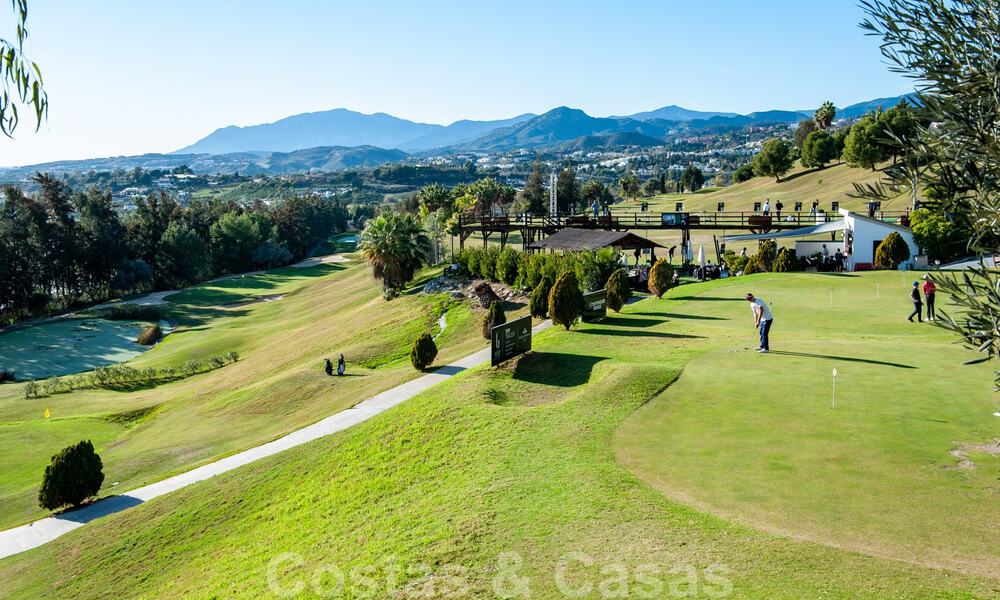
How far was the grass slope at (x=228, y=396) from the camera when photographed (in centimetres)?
2784

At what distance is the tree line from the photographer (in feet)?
297

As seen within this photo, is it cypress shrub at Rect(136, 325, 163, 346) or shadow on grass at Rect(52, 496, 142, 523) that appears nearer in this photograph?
shadow on grass at Rect(52, 496, 142, 523)

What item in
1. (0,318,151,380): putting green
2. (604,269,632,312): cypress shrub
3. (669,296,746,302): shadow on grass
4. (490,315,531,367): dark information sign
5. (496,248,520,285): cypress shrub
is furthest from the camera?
(0,318,151,380): putting green

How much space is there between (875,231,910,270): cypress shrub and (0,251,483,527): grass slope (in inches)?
1013

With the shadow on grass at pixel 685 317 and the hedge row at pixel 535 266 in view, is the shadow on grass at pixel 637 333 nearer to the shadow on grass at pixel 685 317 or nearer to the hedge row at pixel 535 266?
the shadow on grass at pixel 685 317

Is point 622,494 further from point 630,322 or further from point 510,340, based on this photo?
point 630,322

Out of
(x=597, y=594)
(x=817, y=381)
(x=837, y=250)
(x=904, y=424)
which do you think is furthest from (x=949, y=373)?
(x=837, y=250)

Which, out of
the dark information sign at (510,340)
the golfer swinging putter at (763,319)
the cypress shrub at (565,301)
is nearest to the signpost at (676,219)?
the cypress shrub at (565,301)

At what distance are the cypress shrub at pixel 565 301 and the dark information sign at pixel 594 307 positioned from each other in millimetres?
1102

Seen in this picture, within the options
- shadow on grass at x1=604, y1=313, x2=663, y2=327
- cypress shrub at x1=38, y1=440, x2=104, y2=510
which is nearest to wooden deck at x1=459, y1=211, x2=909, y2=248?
shadow on grass at x1=604, y1=313, x2=663, y2=327

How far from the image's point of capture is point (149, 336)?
239 ft

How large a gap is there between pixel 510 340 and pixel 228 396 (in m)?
19.2

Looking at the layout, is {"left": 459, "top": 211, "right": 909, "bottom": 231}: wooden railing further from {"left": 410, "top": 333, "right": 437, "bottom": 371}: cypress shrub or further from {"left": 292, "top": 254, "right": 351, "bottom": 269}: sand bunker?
{"left": 292, "top": 254, "right": 351, "bottom": 269}: sand bunker

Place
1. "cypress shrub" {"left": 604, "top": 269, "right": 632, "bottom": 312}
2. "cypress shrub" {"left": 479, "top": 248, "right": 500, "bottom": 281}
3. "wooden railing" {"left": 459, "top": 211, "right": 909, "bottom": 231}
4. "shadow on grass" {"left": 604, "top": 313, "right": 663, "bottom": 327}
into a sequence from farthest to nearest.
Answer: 1. "wooden railing" {"left": 459, "top": 211, "right": 909, "bottom": 231}
2. "cypress shrub" {"left": 479, "top": 248, "right": 500, "bottom": 281}
3. "cypress shrub" {"left": 604, "top": 269, "right": 632, "bottom": 312}
4. "shadow on grass" {"left": 604, "top": 313, "right": 663, "bottom": 327}
